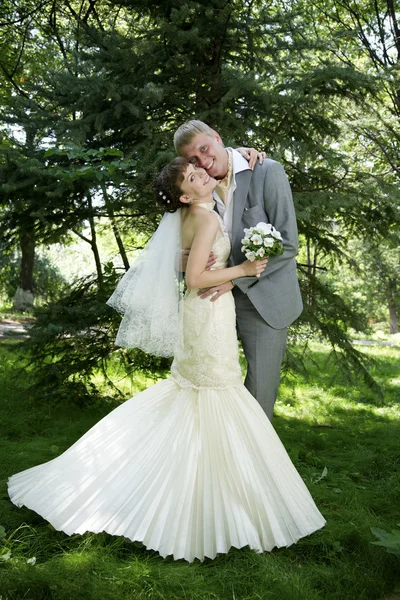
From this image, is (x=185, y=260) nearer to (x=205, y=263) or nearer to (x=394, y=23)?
(x=205, y=263)

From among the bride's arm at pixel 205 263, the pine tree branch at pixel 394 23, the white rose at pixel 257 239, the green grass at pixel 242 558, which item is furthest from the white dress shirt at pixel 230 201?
the pine tree branch at pixel 394 23

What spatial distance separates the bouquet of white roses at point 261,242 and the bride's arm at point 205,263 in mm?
98

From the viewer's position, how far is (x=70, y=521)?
115 inches

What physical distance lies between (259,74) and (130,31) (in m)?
A: 1.32


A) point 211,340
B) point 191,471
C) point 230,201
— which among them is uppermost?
point 230,201

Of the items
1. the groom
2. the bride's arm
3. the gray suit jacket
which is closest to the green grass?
the groom

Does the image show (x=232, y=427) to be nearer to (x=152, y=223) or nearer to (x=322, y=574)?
(x=322, y=574)

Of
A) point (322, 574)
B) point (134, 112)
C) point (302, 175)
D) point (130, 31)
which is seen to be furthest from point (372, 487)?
point (130, 31)

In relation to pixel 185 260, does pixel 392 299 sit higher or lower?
higher

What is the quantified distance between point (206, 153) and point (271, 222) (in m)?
0.52

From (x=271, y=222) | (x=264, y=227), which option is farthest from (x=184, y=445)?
(x=271, y=222)

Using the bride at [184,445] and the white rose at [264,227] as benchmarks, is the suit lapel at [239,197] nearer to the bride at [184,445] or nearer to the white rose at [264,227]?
the bride at [184,445]

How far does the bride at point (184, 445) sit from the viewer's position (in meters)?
2.89

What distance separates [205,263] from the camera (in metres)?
3.17
